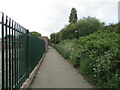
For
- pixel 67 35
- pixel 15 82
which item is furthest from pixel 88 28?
pixel 15 82

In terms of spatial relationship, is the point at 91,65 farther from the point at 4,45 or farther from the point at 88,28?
the point at 88,28

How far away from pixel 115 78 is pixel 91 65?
2.33 metres

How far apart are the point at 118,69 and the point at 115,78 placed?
52cm

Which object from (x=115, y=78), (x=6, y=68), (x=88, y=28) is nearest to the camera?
(x=6, y=68)

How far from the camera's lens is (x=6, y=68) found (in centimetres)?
455

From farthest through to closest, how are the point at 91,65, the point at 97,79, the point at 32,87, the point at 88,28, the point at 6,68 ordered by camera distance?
the point at 88,28 → the point at 91,65 → the point at 32,87 → the point at 97,79 → the point at 6,68

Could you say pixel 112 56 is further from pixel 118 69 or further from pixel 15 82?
pixel 15 82

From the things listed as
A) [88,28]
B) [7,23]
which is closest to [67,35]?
[88,28]

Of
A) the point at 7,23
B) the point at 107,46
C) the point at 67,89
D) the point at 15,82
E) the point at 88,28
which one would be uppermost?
the point at 88,28

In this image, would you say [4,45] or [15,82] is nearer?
[4,45]

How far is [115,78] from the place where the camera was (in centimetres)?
573

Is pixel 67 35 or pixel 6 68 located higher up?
pixel 67 35

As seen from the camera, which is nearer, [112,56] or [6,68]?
[6,68]

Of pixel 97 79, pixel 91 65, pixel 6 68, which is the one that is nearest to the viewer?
pixel 6 68
